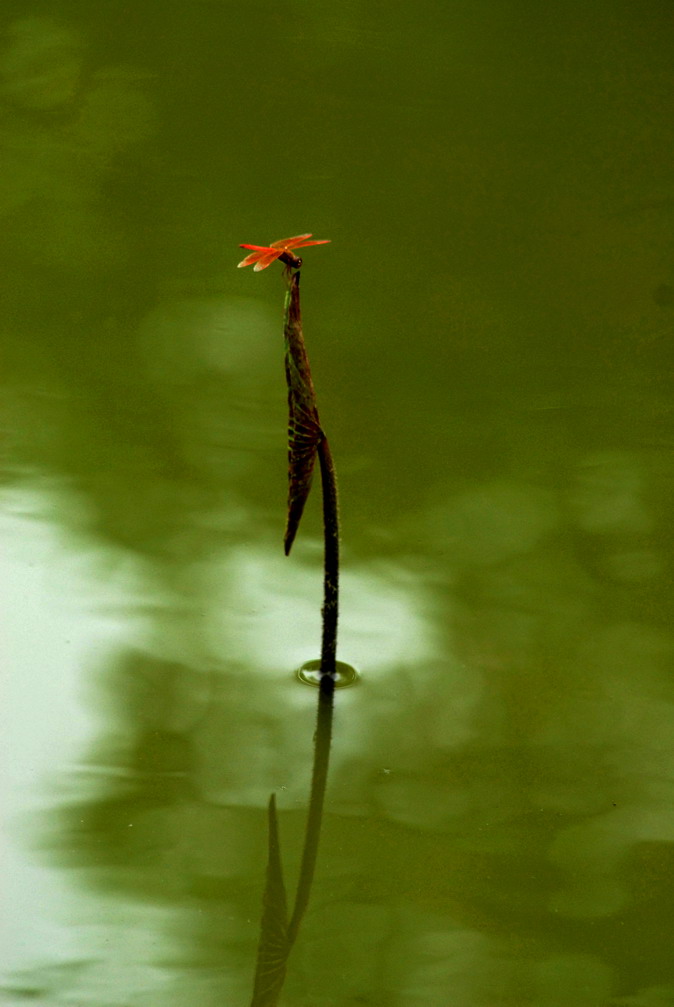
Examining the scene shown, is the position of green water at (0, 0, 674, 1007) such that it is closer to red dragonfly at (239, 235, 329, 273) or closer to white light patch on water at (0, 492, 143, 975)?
white light patch on water at (0, 492, 143, 975)

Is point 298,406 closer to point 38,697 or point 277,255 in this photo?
point 277,255

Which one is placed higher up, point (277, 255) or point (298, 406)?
point (277, 255)

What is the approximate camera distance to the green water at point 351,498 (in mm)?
1111

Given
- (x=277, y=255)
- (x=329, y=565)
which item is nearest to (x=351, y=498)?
(x=329, y=565)

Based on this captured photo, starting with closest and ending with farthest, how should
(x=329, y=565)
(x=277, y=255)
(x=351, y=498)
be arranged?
(x=277, y=255) → (x=329, y=565) → (x=351, y=498)

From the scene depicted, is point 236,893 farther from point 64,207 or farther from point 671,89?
point 671,89

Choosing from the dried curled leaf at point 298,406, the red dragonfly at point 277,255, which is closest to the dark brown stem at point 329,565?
the dried curled leaf at point 298,406

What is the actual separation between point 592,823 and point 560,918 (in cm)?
12

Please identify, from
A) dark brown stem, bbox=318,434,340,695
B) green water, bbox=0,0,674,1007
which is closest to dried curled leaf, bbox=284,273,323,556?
dark brown stem, bbox=318,434,340,695

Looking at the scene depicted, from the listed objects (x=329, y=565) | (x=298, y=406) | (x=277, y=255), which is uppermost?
(x=277, y=255)

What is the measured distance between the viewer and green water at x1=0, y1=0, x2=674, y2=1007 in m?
1.11

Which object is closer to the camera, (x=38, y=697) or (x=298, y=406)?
(x=298, y=406)

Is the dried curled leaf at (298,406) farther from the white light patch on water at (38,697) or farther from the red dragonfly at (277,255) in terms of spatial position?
the white light patch on water at (38,697)

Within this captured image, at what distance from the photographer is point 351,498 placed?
5.30 ft
